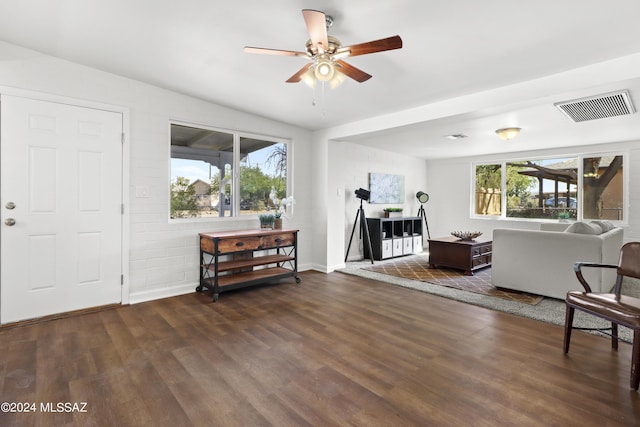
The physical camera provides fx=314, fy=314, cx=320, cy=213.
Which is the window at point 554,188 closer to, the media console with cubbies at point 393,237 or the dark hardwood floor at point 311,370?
the media console with cubbies at point 393,237

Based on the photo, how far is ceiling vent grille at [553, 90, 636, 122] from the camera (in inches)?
125

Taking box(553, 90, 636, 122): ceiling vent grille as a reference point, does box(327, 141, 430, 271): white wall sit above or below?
below

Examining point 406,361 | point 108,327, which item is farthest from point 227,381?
point 108,327

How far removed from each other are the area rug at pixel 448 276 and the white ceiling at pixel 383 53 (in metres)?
2.18

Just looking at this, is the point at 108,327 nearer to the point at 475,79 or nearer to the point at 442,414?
the point at 442,414

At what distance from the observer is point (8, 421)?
1669 mm

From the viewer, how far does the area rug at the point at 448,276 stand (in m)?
3.83

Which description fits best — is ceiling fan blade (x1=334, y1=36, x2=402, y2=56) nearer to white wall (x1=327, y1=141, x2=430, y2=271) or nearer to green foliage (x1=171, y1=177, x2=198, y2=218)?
green foliage (x1=171, y1=177, x2=198, y2=218)

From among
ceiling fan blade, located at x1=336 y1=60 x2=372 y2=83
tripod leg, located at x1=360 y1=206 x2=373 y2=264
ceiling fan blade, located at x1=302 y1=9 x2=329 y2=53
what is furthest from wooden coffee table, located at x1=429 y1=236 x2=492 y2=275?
ceiling fan blade, located at x1=302 y1=9 x2=329 y2=53

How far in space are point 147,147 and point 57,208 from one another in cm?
110

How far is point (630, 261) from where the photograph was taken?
2375 mm

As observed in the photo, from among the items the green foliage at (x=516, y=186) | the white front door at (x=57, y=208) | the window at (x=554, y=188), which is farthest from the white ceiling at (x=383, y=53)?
the green foliage at (x=516, y=186)

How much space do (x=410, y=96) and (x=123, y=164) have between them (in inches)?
132

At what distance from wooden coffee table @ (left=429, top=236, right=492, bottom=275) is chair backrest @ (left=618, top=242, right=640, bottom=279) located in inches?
97.8
